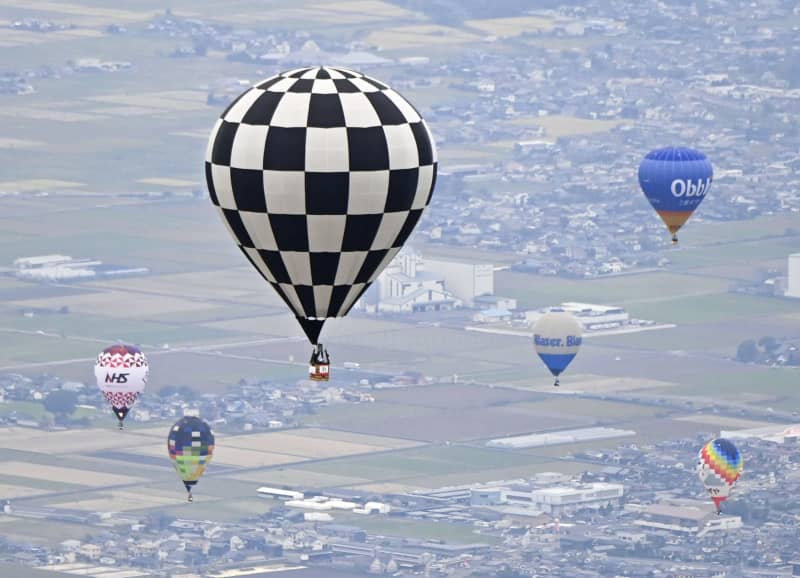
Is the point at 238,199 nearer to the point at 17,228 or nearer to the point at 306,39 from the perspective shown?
the point at 17,228

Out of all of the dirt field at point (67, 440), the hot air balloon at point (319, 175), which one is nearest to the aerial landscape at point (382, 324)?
the hot air balloon at point (319, 175)

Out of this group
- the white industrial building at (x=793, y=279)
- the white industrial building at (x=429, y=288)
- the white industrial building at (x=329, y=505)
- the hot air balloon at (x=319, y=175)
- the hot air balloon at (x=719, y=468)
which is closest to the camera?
the hot air balloon at (x=319, y=175)

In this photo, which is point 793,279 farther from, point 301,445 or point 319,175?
point 319,175

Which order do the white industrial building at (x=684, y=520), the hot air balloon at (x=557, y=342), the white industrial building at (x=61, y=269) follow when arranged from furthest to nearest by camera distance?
the white industrial building at (x=61, y=269), the white industrial building at (x=684, y=520), the hot air balloon at (x=557, y=342)

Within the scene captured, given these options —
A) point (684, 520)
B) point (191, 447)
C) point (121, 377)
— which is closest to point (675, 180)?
point (121, 377)

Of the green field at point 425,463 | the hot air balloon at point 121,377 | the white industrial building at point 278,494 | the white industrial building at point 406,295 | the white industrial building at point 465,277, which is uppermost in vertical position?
the white industrial building at point 465,277

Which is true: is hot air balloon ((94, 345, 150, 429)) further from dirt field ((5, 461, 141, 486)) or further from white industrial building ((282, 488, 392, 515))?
dirt field ((5, 461, 141, 486))

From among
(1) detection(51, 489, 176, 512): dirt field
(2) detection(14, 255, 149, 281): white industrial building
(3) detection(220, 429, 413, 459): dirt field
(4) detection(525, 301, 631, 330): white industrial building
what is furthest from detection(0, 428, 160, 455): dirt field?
(2) detection(14, 255, 149, 281): white industrial building

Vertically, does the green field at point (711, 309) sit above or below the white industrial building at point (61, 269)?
below

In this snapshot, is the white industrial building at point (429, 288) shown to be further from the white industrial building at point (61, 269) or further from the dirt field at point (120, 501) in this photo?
the dirt field at point (120, 501)

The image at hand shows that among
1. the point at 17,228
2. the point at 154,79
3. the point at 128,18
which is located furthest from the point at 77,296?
the point at 128,18
